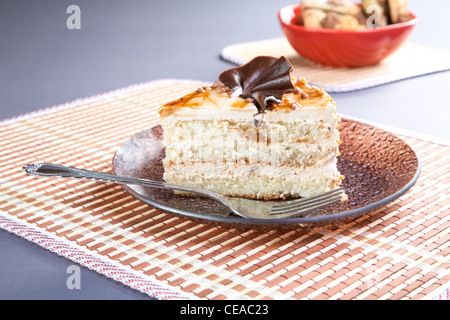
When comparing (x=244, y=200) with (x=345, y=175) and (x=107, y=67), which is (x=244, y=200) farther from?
(x=107, y=67)

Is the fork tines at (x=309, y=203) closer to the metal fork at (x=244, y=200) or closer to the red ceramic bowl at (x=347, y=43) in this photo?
the metal fork at (x=244, y=200)

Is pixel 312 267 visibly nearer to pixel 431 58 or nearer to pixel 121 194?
pixel 121 194

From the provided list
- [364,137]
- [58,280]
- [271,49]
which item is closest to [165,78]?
[271,49]

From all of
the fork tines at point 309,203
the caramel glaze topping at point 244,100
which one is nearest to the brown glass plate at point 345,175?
the fork tines at point 309,203

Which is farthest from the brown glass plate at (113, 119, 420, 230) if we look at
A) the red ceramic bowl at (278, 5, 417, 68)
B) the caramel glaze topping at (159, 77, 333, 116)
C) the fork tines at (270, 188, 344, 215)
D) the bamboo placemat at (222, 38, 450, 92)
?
the red ceramic bowl at (278, 5, 417, 68)

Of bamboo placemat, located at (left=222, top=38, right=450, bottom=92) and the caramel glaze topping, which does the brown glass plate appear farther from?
bamboo placemat, located at (left=222, top=38, right=450, bottom=92)

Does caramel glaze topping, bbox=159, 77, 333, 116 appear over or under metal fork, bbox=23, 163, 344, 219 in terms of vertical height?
over

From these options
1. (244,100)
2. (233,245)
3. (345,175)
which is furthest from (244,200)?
(345,175)
